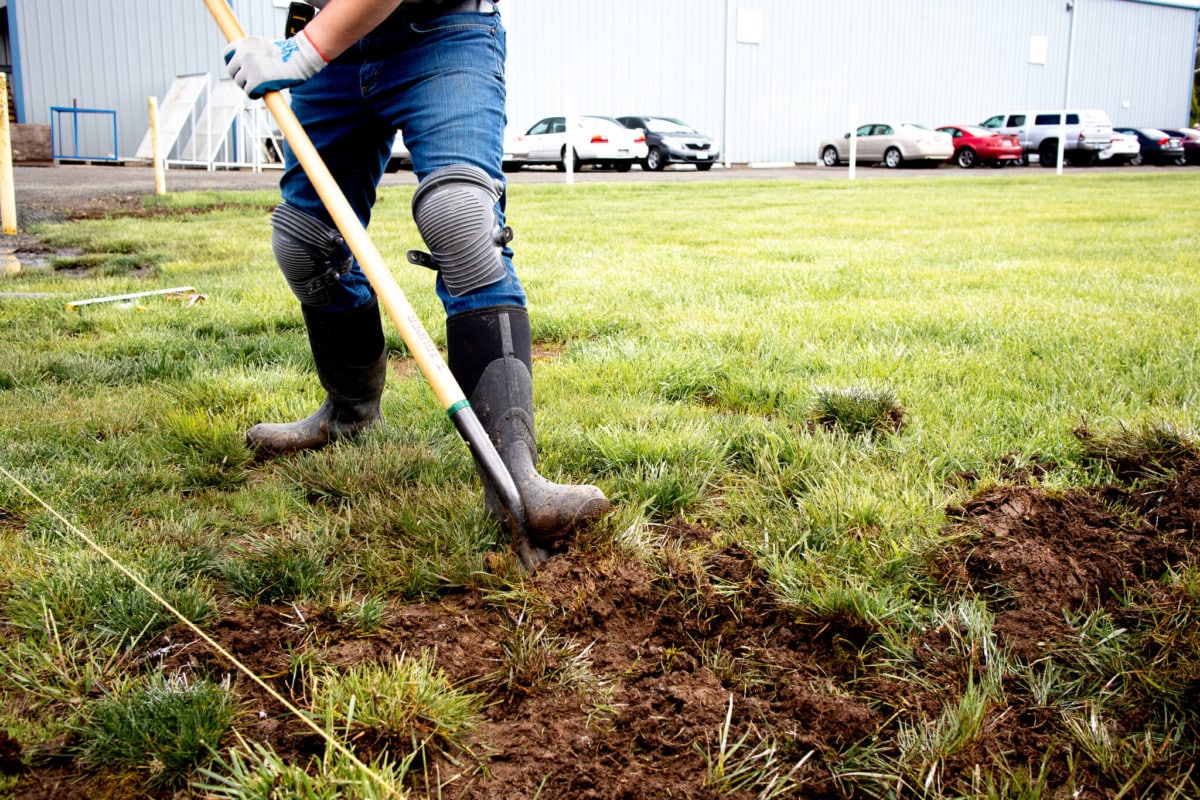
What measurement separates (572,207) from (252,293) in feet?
25.1

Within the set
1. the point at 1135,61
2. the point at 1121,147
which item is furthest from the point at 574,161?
the point at 1135,61

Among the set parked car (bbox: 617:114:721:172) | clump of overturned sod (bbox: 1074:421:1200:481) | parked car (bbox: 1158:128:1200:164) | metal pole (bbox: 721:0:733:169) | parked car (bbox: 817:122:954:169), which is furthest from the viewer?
parked car (bbox: 1158:128:1200:164)

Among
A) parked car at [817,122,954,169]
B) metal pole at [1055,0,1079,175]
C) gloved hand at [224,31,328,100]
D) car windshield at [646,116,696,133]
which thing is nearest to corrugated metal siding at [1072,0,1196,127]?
metal pole at [1055,0,1079,175]

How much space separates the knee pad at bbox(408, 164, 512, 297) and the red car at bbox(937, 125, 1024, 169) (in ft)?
95.1

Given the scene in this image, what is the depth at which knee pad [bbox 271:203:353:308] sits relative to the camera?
2625 millimetres

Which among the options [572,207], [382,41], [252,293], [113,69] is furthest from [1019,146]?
[382,41]

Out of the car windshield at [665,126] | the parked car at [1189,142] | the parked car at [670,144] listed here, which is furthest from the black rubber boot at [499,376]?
the parked car at [1189,142]

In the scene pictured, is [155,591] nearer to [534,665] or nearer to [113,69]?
[534,665]

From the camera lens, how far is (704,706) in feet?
5.33

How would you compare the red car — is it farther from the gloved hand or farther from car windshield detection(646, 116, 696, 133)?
the gloved hand

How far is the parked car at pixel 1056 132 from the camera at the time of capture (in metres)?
29.2

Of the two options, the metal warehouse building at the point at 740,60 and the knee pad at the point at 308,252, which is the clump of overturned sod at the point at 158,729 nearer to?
the knee pad at the point at 308,252

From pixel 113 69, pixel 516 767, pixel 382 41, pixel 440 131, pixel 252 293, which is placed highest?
pixel 113 69

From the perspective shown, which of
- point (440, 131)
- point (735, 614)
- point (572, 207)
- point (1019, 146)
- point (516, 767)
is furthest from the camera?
point (1019, 146)
